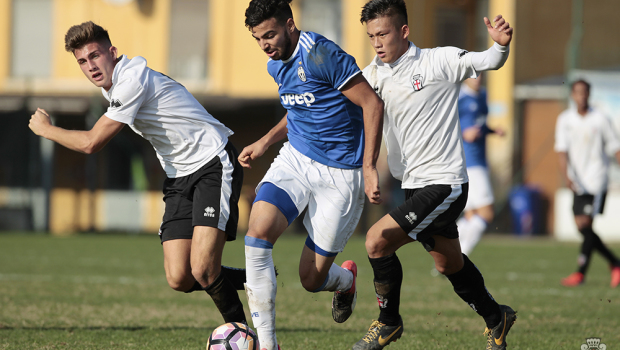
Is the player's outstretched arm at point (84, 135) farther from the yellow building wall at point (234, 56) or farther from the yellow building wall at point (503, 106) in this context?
the yellow building wall at point (234, 56)

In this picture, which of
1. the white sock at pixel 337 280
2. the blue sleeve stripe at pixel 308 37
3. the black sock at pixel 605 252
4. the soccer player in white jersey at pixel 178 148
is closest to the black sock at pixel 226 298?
the soccer player in white jersey at pixel 178 148

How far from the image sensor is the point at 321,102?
4.70 meters

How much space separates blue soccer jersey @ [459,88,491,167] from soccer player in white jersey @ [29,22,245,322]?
15.6ft

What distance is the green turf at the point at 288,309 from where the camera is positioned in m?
5.25

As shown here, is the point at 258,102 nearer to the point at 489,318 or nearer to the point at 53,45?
the point at 53,45

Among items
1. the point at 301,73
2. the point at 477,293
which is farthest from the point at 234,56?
the point at 477,293

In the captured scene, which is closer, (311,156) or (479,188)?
(311,156)

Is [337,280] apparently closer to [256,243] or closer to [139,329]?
[256,243]

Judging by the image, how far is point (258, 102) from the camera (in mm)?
20203

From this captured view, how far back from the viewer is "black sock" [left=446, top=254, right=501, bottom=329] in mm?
4969

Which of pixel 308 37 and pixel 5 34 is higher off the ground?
pixel 308 37

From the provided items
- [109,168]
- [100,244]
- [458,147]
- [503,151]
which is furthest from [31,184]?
[458,147]

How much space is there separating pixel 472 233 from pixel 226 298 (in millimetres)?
4932

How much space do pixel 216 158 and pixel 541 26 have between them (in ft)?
64.2
